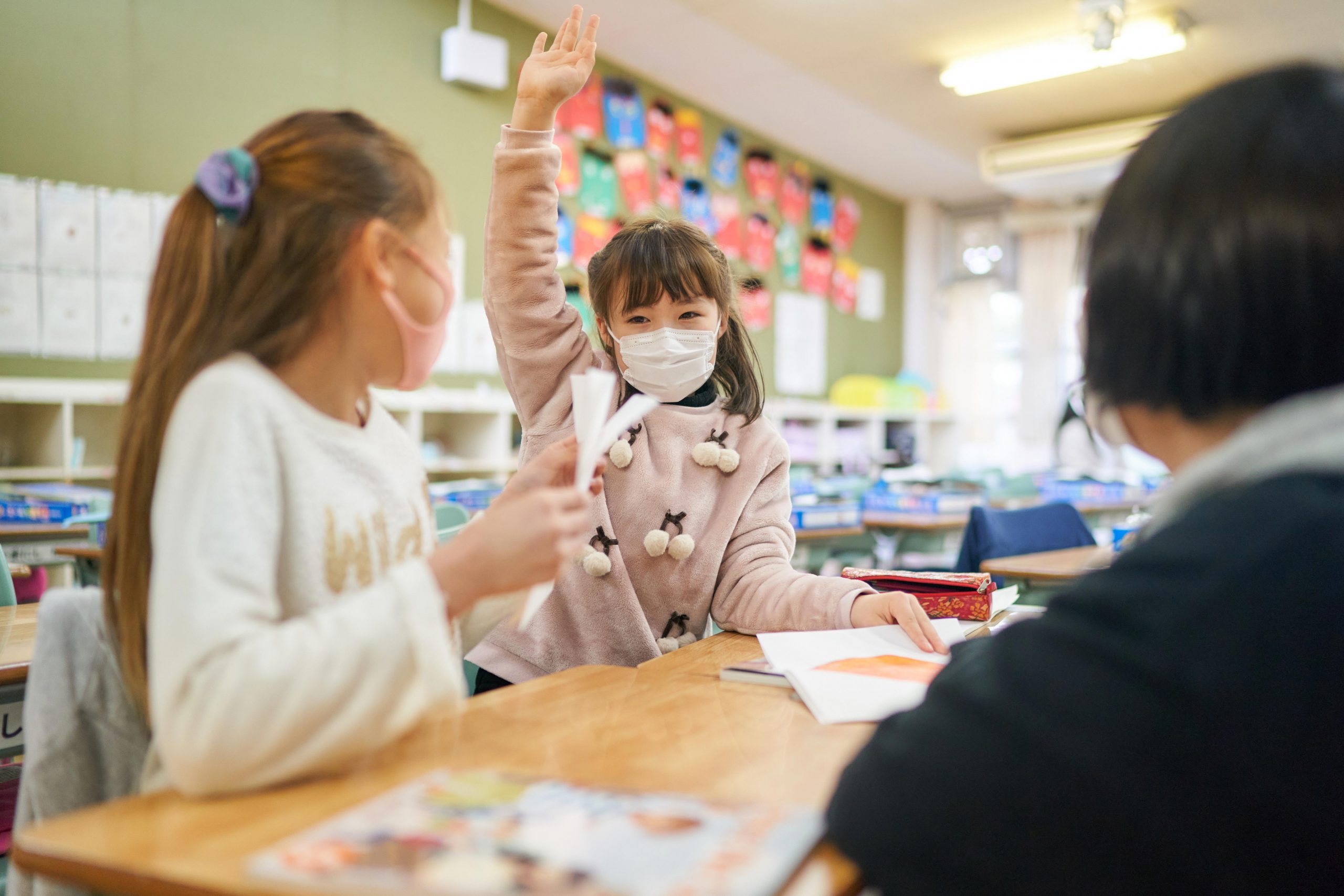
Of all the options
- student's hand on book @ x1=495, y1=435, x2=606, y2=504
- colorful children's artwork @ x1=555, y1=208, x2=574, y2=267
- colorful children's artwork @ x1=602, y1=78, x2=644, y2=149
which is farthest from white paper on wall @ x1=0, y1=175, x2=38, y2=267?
student's hand on book @ x1=495, y1=435, x2=606, y2=504

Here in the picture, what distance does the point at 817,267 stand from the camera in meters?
8.00

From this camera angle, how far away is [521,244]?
4.35 feet

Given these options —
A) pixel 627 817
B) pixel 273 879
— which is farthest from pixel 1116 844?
pixel 273 879

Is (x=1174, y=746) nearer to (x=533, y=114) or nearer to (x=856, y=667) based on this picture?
(x=856, y=667)

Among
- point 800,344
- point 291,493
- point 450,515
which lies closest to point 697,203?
point 800,344

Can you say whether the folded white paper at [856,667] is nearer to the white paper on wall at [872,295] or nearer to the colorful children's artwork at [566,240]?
the colorful children's artwork at [566,240]

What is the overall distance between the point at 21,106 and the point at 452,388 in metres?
2.17

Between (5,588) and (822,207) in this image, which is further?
(822,207)

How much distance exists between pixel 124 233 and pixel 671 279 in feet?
10.8

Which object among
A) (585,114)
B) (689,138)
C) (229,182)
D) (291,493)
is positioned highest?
(689,138)

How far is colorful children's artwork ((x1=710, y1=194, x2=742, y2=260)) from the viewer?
6.92 meters

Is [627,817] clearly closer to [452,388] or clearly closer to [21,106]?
[21,106]

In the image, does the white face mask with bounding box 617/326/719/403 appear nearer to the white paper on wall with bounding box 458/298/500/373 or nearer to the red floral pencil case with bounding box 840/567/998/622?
the red floral pencil case with bounding box 840/567/998/622

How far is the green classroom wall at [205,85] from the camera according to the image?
142 inches
